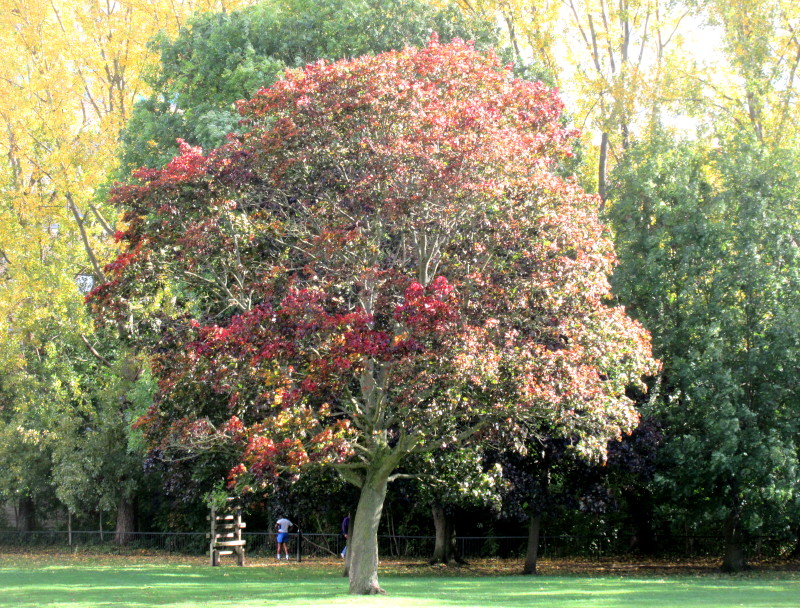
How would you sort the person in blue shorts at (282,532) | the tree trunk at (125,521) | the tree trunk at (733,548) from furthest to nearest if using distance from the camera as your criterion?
the tree trunk at (125,521)
the person in blue shorts at (282,532)
the tree trunk at (733,548)

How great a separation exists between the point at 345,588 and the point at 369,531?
221 centimetres

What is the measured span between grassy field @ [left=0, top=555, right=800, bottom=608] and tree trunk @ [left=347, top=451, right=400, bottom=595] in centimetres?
43

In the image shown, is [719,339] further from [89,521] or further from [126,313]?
[89,521]

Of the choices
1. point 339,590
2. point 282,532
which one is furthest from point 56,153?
point 339,590

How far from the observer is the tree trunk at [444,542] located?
1077 inches

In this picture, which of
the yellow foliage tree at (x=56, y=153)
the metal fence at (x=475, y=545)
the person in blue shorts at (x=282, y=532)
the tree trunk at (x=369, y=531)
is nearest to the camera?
the tree trunk at (x=369, y=531)

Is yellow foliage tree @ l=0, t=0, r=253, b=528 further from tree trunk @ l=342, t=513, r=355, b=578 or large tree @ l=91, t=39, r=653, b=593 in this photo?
large tree @ l=91, t=39, r=653, b=593

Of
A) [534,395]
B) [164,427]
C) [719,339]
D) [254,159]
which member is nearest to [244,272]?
[254,159]

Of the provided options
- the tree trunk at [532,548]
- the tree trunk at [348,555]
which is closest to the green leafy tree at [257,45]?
the tree trunk at [348,555]

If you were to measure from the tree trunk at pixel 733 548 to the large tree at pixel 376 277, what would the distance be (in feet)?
35.1

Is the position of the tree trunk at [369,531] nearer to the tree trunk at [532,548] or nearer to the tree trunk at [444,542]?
the tree trunk at [532,548]

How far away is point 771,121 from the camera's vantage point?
28906 mm

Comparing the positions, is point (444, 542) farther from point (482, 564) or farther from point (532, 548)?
point (532, 548)

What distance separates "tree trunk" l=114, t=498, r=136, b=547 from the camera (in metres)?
36.4
